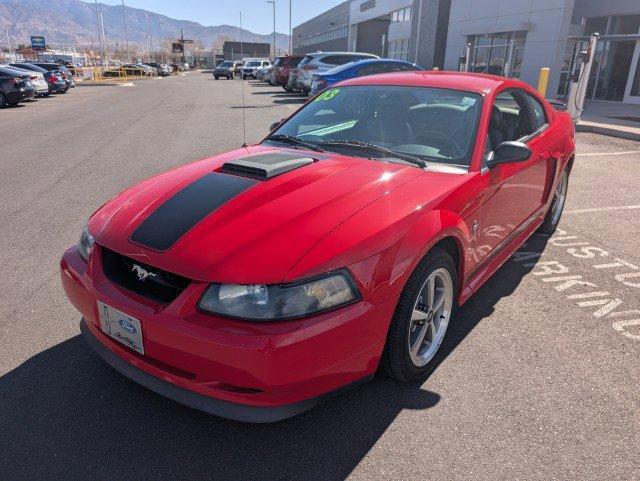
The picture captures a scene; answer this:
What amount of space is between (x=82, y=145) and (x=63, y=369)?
27.2 feet

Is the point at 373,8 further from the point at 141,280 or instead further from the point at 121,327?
the point at 121,327

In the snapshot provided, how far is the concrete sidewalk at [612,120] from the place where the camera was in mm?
11768

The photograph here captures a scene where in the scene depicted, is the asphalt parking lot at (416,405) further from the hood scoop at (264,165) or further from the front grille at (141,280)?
the hood scoop at (264,165)

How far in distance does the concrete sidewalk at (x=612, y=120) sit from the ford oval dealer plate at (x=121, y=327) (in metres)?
12.3

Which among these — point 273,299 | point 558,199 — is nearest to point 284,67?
point 558,199

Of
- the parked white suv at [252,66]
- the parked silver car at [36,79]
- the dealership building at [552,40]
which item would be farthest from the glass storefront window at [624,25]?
the parked white suv at [252,66]

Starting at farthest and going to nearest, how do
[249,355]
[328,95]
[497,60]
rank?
[497,60] < [328,95] < [249,355]

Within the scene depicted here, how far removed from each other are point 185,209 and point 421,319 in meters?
1.38

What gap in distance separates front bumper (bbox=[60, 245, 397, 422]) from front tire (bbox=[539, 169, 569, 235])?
3316 millimetres

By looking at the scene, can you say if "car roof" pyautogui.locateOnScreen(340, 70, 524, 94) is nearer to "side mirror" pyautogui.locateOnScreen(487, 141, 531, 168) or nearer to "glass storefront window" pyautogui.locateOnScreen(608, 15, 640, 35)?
"side mirror" pyautogui.locateOnScreen(487, 141, 531, 168)

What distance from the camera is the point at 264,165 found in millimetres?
2867

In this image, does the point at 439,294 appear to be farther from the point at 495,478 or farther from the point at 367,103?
the point at 367,103

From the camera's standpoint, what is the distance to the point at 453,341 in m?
3.12

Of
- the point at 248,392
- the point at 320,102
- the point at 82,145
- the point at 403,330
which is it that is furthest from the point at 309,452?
the point at 82,145
